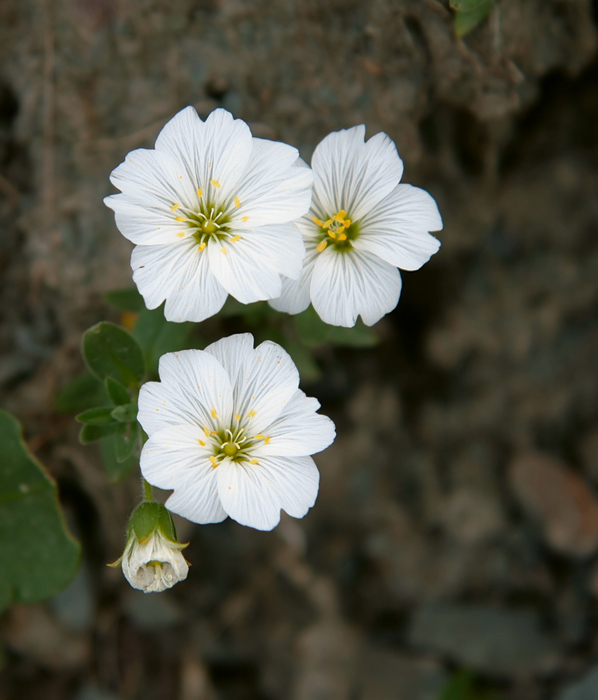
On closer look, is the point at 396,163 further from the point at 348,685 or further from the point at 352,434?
the point at 348,685

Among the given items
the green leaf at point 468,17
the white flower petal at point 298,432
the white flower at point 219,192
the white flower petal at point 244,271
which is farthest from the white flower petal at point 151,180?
the green leaf at point 468,17

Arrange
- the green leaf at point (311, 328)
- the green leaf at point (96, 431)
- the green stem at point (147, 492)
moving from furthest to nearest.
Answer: the green leaf at point (311, 328), the green leaf at point (96, 431), the green stem at point (147, 492)

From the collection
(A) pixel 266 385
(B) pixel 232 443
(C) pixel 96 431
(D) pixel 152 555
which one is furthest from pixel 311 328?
(D) pixel 152 555

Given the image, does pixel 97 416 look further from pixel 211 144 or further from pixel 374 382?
pixel 374 382

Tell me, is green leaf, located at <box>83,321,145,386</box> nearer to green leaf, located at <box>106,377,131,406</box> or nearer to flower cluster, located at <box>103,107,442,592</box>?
green leaf, located at <box>106,377,131,406</box>

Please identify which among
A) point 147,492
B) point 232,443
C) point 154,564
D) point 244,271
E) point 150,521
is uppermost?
point 244,271

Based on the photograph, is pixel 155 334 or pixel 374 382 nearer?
pixel 155 334

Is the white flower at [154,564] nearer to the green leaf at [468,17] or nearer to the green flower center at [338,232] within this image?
the green flower center at [338,232]
